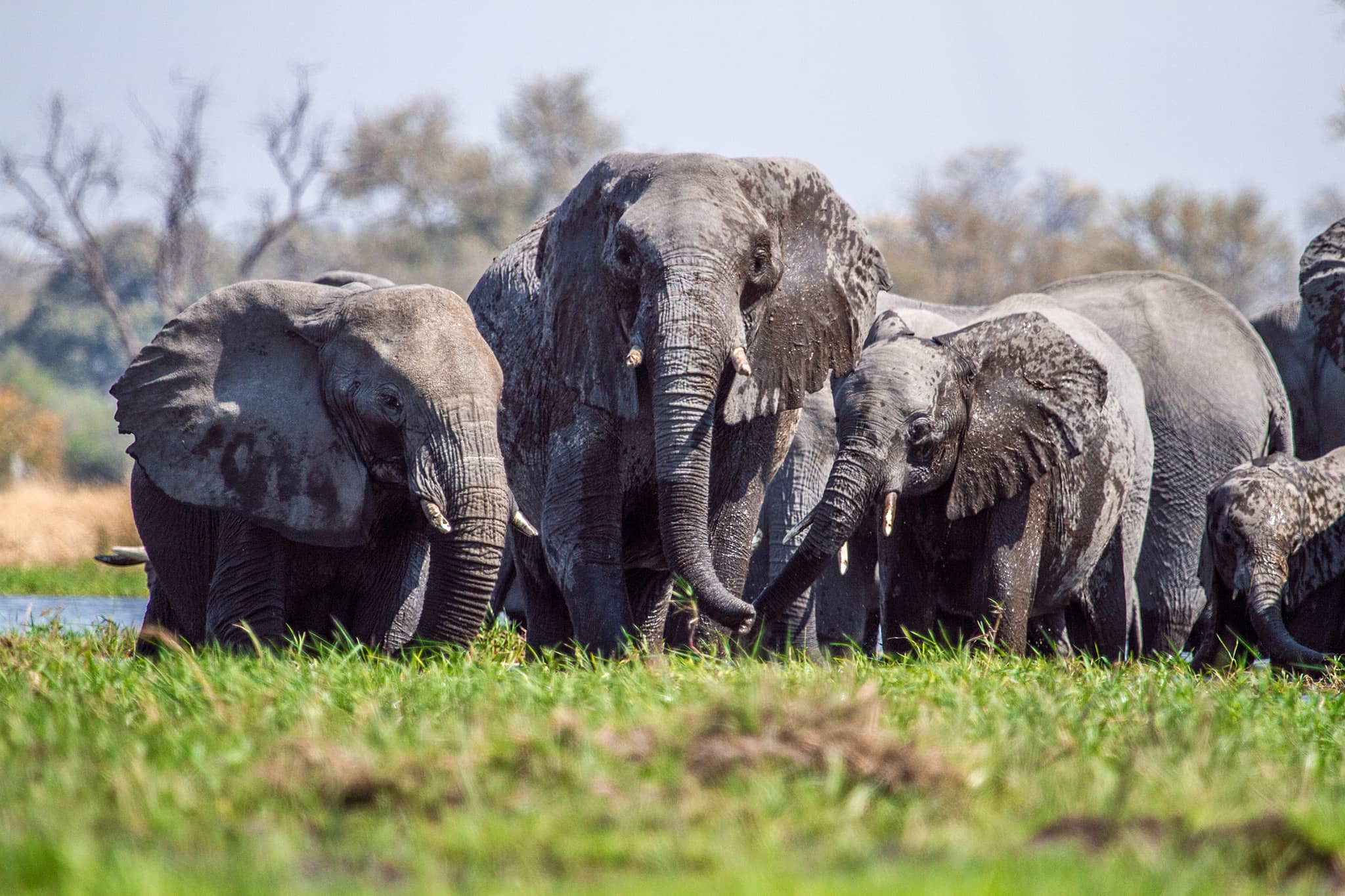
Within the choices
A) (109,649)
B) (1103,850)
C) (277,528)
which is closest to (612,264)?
(277,528)

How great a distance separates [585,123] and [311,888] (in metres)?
46.0

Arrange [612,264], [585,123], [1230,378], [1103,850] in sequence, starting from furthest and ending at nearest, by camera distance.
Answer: [585,123] → [1230,378] → [612,264] → [1103,850]

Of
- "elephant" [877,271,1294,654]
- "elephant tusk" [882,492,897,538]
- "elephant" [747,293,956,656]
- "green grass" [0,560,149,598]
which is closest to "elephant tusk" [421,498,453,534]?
"elephant tusk" [882,492,897,538]

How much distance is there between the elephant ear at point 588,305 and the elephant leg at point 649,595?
45.2 inches

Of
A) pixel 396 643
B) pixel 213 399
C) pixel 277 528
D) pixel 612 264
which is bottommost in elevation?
pixel 396 643

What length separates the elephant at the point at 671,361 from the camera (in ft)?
21.0

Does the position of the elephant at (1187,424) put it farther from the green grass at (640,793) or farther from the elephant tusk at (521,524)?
the green grass at (640,793)

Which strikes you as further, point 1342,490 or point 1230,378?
point 1230,378

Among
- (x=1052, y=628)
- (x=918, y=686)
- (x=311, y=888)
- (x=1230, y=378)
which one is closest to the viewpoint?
(x=311, y=888)

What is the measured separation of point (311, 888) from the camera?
2.85m

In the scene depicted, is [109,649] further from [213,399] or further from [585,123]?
[585,123]

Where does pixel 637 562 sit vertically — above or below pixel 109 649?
above

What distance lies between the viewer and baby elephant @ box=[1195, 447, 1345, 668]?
310 inches

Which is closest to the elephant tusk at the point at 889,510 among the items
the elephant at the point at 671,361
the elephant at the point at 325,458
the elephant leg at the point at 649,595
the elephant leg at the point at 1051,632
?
the elephant at the point at 671,361
